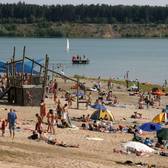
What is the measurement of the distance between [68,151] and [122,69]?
212ft

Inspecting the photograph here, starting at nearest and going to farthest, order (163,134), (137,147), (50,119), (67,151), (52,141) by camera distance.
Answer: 1. (67,151)
2. (137,147)
3. (52,141)
4. (163,134)
5. (50,119)

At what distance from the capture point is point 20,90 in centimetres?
3462

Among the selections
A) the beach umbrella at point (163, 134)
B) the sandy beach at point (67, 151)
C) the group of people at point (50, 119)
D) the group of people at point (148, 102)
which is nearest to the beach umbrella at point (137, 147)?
the sandy beach at point (67, 151)

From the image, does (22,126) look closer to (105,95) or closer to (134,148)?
(134,148)

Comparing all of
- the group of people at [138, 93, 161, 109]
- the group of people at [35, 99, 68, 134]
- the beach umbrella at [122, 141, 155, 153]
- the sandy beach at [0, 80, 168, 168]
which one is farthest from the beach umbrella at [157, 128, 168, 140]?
the group of people at [138, 93, 161, 109]

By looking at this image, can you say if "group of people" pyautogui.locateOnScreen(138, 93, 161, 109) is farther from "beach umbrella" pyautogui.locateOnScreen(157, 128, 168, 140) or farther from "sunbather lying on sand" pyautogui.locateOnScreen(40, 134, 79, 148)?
"sunbather lying on sand" pyautogui.locateOnScreen(40, 134, 79, 148)

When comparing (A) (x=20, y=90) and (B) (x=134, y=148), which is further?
(A) (x=20, y=90)

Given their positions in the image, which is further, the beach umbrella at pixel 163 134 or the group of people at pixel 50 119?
the beach umbrella at pixel 163 134

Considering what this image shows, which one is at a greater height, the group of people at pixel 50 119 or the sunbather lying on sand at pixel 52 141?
the group of people at pixel 50 119

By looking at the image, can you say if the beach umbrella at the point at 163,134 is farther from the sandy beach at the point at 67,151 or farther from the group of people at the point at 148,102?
the group of people at the point at 148,102

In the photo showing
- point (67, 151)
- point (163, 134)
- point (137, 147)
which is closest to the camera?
point (67, 151)

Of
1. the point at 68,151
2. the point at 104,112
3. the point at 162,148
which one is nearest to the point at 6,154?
the point at 68,151

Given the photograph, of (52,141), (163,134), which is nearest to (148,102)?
(163,134)

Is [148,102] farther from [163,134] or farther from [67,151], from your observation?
[67,151]
